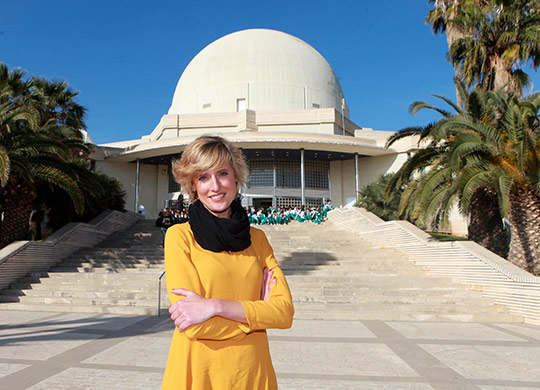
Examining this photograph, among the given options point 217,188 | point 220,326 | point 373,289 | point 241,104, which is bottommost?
point 373,289

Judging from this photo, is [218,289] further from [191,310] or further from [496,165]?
[496,165]

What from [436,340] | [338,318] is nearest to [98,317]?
[338,318]

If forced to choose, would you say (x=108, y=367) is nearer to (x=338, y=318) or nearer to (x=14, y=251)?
(x=338, y=318)

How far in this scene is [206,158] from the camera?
5.71ft

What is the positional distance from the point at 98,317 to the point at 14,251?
4.38 metres

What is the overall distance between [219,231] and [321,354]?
444 centimetres

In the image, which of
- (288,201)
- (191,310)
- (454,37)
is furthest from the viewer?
(288,201)

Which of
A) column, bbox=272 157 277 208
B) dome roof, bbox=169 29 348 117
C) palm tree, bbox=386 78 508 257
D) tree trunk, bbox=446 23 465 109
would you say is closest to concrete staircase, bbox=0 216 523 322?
palm tree, bbox=386 78 508 257

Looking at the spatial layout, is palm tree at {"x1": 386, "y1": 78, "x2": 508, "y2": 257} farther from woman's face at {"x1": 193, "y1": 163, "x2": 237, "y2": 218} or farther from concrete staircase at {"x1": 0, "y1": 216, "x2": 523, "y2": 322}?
woman's face at {"x1": 193, "y1": 163, "x2": 237, "y2": 218}

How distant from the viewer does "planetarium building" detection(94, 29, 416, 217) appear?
2742 centimetres

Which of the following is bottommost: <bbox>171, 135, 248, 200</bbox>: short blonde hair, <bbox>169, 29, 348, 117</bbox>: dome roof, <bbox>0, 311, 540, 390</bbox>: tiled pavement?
<bbox>0, 311, 540, 390</bbox>: tiled pavement

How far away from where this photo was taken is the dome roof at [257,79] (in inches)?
1359

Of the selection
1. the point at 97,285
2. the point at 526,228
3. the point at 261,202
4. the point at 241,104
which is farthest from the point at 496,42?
the point at 241,104

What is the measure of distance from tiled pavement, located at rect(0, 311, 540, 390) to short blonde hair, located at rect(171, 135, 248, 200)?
3211 millimetres
